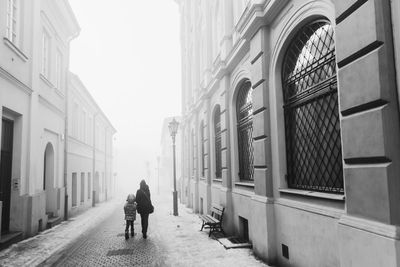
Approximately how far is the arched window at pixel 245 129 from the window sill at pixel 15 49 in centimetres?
651

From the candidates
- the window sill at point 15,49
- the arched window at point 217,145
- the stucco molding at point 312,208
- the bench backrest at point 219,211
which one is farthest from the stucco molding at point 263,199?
the window sill at point 15,49

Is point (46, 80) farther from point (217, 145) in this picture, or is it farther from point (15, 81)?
point (217, 145)

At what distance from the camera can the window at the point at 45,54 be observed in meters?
13.7

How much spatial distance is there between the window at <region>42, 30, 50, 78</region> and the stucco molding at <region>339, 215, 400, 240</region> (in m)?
12.6

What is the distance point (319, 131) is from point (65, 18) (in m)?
13.7

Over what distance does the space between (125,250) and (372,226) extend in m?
6.46

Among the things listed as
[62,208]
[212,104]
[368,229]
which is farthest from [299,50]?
[62,208]

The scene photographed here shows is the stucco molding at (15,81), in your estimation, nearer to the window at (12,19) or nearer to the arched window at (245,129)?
the window at (12,19)

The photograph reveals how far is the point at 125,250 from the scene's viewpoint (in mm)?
8750

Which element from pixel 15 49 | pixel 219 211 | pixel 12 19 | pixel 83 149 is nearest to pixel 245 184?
pixel 219 211

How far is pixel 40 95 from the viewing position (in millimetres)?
12430

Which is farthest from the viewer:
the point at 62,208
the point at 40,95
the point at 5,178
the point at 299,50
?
the point at 62,208

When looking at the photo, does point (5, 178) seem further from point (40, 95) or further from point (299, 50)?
point (299, 50)

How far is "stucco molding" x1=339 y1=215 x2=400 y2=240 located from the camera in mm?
3533
